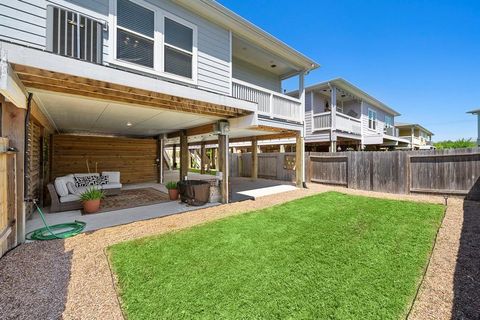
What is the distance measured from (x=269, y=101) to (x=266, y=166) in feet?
22.0

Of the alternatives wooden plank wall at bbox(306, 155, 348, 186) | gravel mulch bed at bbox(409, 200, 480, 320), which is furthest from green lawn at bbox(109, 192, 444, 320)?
wooden plank wall at bbox(306, 155, 348, 186)

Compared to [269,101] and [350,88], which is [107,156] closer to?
[269,101]

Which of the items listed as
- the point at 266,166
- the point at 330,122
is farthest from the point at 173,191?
the point at 330,122

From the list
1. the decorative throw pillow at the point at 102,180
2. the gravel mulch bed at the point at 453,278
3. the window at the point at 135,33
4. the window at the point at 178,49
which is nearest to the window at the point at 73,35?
the window at the point at 135,33

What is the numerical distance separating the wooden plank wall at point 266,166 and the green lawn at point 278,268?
784 cm

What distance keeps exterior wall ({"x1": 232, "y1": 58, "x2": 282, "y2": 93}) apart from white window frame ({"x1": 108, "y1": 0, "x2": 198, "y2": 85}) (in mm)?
3549

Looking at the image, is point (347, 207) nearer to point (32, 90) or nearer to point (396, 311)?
point (396, 311)

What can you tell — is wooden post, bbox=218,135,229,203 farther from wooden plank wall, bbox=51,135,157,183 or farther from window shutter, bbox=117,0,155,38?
wooden plank wall, bbox=51,135,157,183

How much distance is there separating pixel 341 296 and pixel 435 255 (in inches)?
90.3

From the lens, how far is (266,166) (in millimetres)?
14328

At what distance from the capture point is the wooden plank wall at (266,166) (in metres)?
13.2

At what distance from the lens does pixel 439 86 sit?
22.7 m

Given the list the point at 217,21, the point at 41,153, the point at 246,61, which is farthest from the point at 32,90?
the point at 246,61

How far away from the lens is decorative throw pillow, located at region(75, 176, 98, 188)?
7.52 m
